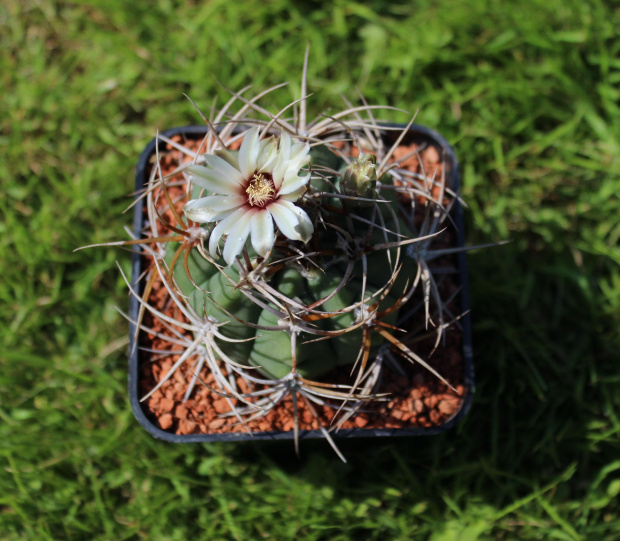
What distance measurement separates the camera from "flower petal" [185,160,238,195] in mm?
1310

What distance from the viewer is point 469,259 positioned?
8.49 ft

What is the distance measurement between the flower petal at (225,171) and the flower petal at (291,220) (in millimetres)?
101

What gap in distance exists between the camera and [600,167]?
2699 mm

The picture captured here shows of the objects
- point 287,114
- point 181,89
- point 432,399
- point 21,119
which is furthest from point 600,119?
point 21,119

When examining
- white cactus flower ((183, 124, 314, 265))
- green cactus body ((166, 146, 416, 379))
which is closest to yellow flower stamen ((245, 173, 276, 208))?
white cactus flower ((183, 124, 314, 265))

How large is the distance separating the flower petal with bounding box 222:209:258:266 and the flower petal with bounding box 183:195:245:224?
0.03 metres

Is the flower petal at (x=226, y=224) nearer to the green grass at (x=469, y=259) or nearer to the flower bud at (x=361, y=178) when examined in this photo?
the flower bud at (x=361, y=178)

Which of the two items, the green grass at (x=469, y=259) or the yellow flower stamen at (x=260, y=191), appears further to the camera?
the green grass at (x=469, y=259)

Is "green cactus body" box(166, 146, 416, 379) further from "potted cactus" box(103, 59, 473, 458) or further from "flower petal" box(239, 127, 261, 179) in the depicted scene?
"flower petal" box(239, 127, 261, 179)

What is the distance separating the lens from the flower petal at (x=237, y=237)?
127 cm

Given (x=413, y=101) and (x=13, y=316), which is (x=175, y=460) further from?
(x=413, y=101)

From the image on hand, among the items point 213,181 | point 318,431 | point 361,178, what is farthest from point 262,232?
point 318,431

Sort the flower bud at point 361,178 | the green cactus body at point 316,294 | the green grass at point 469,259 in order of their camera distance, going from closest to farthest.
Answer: the flower bud at point 361,178 → the green cactus body at point 316,294 → the green grass at point 469,259

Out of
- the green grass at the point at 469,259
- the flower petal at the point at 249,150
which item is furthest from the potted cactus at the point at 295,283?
the green grass at the point at 469,259
